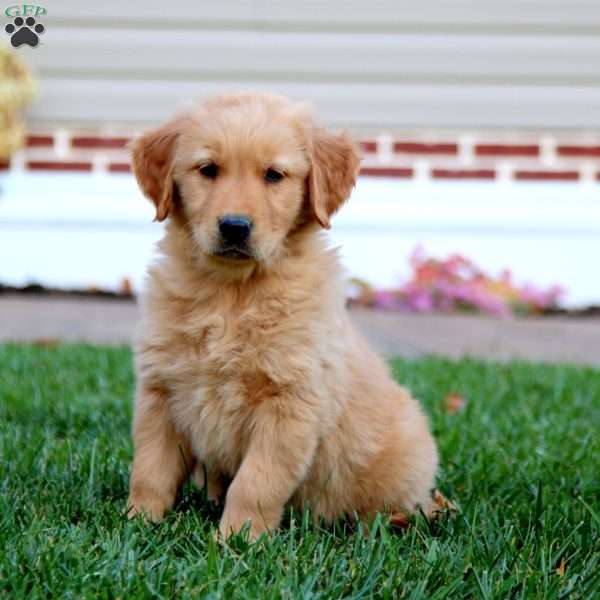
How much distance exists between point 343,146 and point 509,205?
5.36 m

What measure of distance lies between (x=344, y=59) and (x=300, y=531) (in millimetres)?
5917

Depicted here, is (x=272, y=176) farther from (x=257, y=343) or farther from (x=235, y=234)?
(x=257, y=343)

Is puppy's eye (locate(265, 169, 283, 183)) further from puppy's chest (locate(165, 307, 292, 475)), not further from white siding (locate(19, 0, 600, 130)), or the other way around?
white siding (locate(19, 0, 600, 130))

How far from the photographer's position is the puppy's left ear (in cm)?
285

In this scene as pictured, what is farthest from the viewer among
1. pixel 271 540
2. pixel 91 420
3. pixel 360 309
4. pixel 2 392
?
pixel 360 309

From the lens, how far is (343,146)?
2967 mm

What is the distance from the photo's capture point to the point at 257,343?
2.67 meters

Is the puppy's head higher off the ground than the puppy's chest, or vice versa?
the puppy's head

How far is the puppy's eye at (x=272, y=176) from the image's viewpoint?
9.09 ft

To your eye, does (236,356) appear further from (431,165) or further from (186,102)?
(431,165)

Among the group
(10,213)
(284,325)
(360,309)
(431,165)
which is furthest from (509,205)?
(284,325)

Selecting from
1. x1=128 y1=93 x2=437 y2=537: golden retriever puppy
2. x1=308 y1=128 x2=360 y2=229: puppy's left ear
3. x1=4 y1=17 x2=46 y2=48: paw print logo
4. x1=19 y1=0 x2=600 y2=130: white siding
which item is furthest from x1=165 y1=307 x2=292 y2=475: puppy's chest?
x1=19 y1=0 x2=600 y2=130: white siding

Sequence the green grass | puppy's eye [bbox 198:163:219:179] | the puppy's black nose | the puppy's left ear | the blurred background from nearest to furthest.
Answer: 1. the green grass
2. the puppy's black nose
3. puppy's eye [bbox 198:163:219:179]
4. the puppy's left ear
5. the blurred background

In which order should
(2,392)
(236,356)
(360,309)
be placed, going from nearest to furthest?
(236,356) → (2,392) → (360,309)
